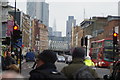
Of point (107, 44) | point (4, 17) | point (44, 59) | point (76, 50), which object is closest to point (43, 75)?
point (44, 59)

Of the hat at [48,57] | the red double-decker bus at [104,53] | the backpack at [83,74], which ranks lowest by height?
the red double-decker bus at [104,53]

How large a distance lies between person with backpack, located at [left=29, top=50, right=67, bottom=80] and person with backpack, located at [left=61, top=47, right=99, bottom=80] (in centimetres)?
63

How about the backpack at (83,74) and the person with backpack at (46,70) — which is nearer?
the person with backpack at (46,70)

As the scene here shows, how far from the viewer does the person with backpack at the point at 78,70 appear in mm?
5094

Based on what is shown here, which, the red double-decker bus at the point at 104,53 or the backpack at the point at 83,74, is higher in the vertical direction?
the backpack at the point at 83,74

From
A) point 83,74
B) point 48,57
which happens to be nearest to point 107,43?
point 83,74

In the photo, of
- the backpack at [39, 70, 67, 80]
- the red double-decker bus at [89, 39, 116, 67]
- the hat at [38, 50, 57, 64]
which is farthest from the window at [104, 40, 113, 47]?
the backpack at [39, 70, 67, 80]

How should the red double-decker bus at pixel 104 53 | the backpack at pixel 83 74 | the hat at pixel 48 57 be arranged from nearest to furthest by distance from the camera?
1. the hat at pixel 48 57
2. the backpack at pixel 83 74
3. the red double-decker bus at pixel 104 53

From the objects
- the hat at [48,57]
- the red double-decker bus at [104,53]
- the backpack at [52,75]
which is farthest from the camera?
the red double-decker bus at [104,53]

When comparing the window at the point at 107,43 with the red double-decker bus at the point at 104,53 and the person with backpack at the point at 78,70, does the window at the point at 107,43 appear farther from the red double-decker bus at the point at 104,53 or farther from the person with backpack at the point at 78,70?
the person with backpack at the point at 78,70

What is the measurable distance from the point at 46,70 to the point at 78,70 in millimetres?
912

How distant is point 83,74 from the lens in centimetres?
509

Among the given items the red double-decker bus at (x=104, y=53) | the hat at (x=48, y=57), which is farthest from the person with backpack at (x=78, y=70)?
the red double-decker bus at (x=104, y=53)

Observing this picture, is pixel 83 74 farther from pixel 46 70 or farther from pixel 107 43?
pixel 107 43
